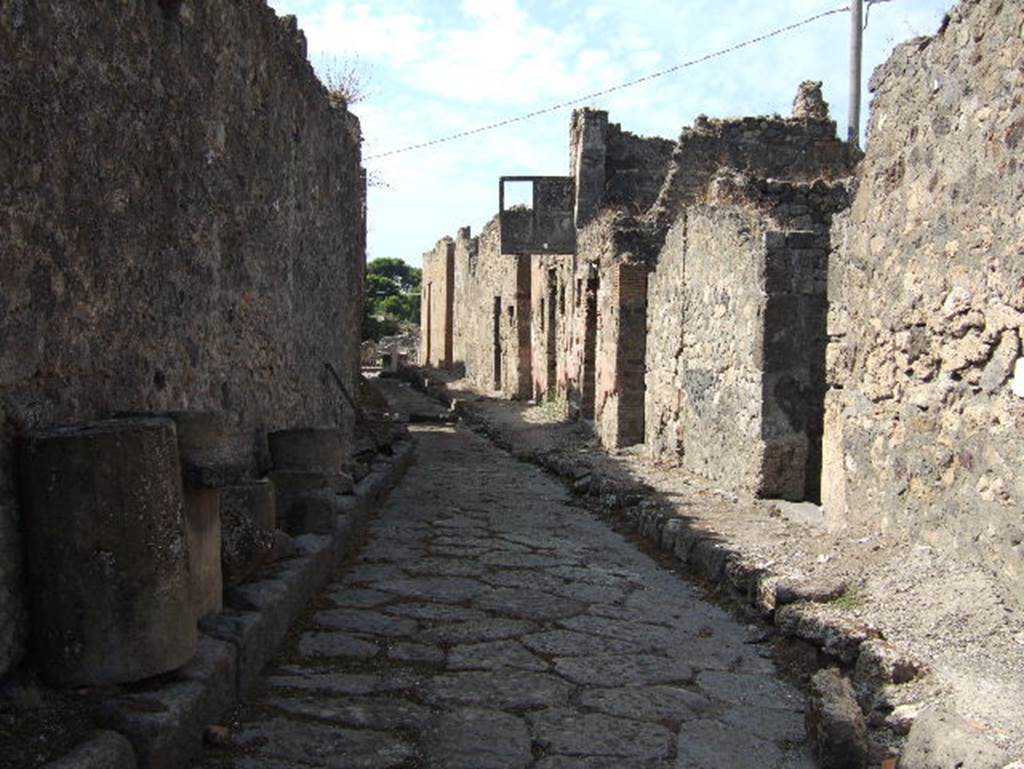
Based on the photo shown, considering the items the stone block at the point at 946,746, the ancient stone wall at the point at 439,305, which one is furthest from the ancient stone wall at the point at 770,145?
the ancient stone wall at the point at 439,305

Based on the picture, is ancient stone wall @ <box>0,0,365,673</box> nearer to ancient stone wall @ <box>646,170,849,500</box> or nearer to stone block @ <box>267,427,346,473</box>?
stone block @ <box>267,427,346,473</box>

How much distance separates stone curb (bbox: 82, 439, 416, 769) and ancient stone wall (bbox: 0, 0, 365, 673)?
0.36 meters

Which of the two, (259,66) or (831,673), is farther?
(259,66)

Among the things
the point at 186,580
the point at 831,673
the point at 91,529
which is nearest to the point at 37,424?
the point at 91,529

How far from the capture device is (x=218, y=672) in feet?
9.95

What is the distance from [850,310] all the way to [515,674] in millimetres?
2878

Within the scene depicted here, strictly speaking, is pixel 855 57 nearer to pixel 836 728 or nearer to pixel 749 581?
pixel 749 581

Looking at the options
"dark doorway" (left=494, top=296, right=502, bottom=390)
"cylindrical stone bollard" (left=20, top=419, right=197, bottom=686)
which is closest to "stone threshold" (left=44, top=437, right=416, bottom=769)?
"cylindrical stone bollard" (left=20, top=419, right=197, bottom=686)

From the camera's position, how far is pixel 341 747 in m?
3.02

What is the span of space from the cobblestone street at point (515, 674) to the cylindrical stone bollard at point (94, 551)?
0.44 m

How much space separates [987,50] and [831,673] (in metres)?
2.44

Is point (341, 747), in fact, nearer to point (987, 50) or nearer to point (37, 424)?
point (37, 424)

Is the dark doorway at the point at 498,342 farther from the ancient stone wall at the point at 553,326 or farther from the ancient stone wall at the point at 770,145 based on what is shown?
the ancient stone wall at the point at 770,145

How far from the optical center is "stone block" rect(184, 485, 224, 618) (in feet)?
10.2
